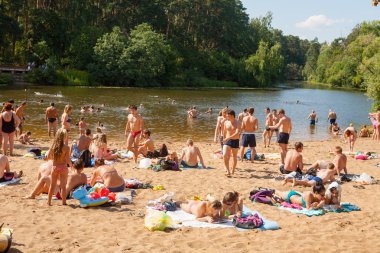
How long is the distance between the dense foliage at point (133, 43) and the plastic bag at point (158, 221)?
4991 cm

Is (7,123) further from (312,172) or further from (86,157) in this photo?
(312,172)

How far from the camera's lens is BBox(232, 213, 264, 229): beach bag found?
7.50m

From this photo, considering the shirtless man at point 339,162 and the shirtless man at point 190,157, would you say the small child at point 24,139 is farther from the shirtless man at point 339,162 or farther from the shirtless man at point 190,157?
the shirtless man at point 339,162

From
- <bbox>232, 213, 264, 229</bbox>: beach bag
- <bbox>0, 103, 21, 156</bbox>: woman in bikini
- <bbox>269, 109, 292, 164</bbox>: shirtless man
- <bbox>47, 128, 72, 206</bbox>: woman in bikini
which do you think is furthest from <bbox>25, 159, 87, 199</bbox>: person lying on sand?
<bbox>269, 109, 292, 164</bbox>: shirtless man

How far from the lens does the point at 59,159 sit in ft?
26.1

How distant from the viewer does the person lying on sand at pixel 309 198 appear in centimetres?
877

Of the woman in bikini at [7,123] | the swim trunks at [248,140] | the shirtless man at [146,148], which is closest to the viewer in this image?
the woman in bikini at [7,123]

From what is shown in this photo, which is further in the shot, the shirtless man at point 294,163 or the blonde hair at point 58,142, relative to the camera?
the shirtless man at point 294,163

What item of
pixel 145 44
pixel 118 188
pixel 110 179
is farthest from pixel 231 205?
pixel 145 44

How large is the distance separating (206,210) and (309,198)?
91.5 inches

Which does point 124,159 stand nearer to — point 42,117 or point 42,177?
point 42,177

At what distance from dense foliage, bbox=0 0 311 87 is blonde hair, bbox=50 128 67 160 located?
160 ft

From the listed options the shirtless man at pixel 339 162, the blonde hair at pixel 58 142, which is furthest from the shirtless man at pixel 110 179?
the shirtless man at pixel 339 162

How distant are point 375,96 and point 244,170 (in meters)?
21.1
